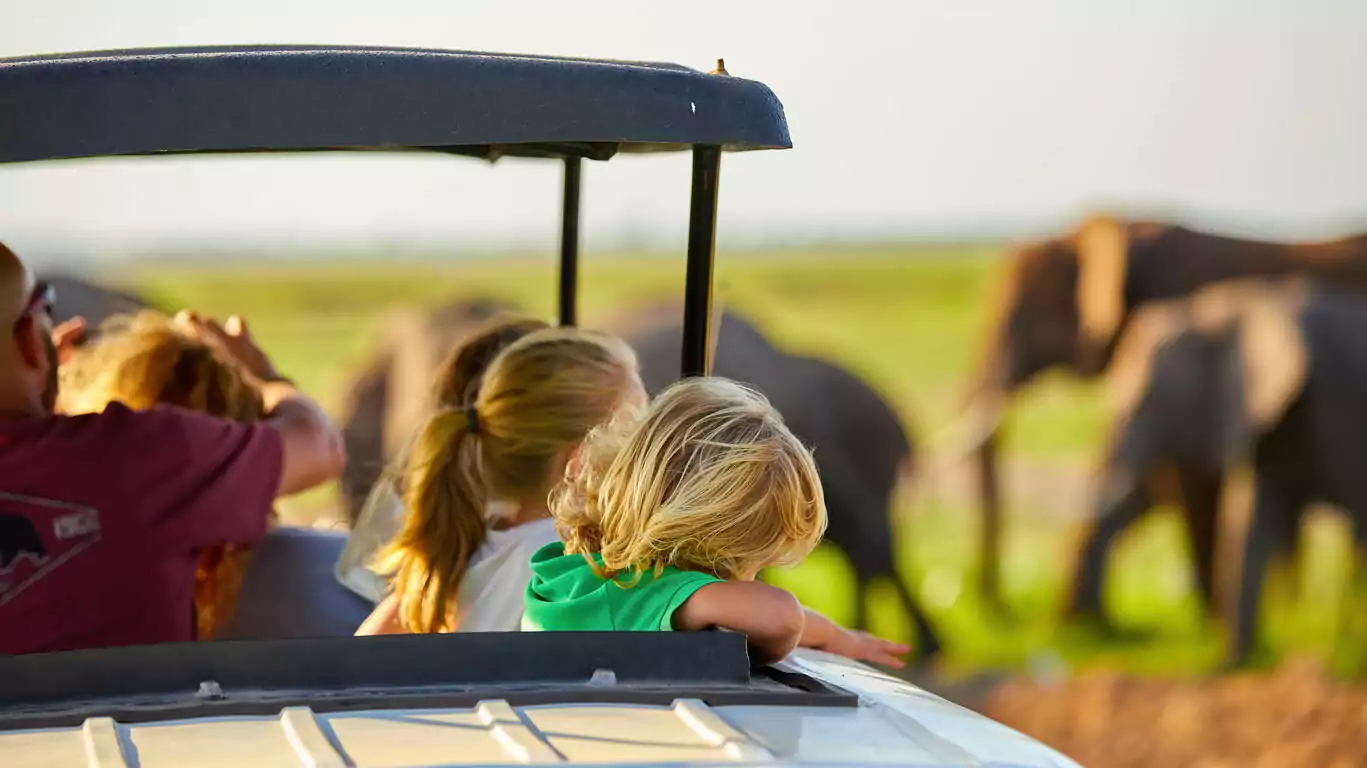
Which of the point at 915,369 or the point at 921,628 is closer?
the point at 921,628

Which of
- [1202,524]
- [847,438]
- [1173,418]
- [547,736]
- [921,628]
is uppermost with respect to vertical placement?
[547,736]

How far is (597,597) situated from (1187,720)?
6007mm

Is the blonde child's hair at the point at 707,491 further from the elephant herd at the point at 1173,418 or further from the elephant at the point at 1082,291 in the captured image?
the elephant at the point at 1082,291

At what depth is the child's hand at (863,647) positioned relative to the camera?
1987 mm

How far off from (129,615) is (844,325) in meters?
27.5

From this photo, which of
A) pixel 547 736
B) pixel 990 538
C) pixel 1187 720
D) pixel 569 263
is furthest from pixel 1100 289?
pixel 547 736

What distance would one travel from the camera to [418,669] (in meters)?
1.49

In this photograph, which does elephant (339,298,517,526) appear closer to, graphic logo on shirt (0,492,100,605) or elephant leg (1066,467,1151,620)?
elephant leg (1066,467,1151,620)

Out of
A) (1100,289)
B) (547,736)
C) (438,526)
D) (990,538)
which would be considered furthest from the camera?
(990,538)

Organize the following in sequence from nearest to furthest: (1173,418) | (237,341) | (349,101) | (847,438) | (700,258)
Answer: (349,101) < (700,258) < (237,341) < (1173,418) < (847,438)

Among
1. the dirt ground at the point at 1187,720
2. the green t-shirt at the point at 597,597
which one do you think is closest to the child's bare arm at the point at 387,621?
the green t-shirt at the point at 597,597

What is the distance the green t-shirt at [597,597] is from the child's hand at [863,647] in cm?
37

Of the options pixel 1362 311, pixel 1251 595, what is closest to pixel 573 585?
pixel 1251 595

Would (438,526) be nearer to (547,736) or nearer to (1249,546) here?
(547,736)
